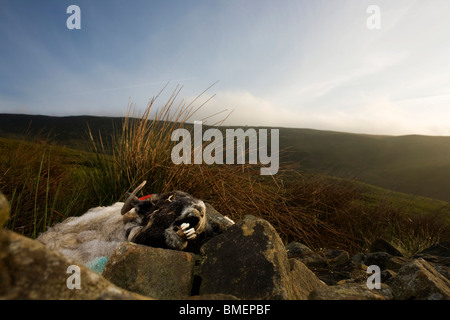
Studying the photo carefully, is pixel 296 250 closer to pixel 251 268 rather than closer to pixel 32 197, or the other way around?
pixel 251 268

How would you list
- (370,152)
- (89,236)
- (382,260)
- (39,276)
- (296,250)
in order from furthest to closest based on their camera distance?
(370,152), (382,260), (296,250), (89,236), (39,276)

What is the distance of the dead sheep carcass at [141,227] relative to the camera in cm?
260

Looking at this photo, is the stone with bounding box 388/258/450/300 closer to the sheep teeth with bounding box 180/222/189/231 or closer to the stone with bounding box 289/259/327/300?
the stone with bounding box 289/259/327/300

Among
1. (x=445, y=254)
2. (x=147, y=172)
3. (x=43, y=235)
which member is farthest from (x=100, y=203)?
(x=445, y=254)

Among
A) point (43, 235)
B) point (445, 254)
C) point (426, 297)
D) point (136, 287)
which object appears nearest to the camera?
point (136, 287)

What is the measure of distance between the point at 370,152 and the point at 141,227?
6836 cm

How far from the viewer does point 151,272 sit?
6.50ft

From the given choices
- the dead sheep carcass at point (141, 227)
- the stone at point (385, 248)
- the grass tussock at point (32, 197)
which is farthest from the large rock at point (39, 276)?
the stone at point (385, 248)

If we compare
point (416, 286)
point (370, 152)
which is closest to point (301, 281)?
point (416, 286)

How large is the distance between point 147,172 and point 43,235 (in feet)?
5.57

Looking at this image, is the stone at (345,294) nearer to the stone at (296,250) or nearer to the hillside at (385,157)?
the stone at (296,250)

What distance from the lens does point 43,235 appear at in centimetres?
312

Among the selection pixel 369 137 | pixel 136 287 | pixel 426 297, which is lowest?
pixel 426 297
